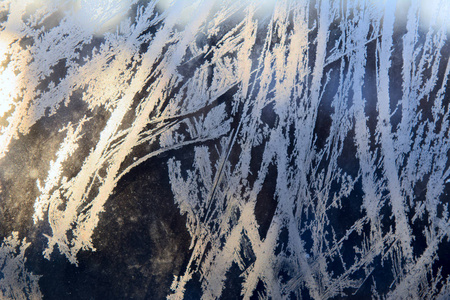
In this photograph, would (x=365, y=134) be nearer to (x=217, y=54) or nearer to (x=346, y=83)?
(x=346, y=83)

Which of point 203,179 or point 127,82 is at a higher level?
point 127,82

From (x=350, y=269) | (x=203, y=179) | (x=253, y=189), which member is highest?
(x=203, y=179)

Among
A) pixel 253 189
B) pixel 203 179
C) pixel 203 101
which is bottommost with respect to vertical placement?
pixel 253 189

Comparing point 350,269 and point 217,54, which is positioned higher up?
point 217,54

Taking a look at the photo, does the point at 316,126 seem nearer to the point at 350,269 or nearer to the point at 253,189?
the point at 253,189

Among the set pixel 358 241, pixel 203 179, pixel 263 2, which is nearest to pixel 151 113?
pixel 203 179

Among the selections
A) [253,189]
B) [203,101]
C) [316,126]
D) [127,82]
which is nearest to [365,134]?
[316,126]
